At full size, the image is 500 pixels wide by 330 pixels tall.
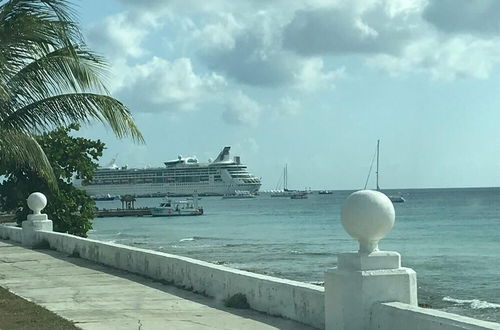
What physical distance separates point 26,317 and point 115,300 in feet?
5.39

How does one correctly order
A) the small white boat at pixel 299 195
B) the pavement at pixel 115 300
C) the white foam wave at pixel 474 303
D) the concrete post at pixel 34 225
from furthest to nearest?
the small white boat at pixel 299 195 < the white foam wave at pixel 474 303 < the concrete post at pixel 34 225 < the pavement at pixel 115 300

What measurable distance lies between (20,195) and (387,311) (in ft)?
66.9

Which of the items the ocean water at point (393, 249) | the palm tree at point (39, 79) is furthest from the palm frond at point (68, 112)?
the ocean water at point (393, 249)

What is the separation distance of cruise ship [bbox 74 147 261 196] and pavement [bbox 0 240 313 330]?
127 m

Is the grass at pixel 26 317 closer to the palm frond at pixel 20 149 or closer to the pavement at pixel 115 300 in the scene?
the pavement at pixel 115 300

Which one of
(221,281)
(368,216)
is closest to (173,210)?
(221,281)

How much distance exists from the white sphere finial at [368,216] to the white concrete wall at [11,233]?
50.9 feet

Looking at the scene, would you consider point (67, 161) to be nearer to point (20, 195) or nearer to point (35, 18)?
point (20, 195)

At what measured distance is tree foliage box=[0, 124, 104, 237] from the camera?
2548cm

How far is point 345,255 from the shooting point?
291 inches

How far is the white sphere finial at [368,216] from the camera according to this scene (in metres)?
7.14

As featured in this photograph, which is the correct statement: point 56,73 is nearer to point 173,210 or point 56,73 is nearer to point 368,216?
point 368,216

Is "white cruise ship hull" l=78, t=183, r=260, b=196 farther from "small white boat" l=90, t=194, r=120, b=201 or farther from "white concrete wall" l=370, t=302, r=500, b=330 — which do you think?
"white concrete wall" l=370, t=302, r=500, b=330

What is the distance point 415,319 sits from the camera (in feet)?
22.0
